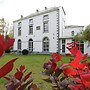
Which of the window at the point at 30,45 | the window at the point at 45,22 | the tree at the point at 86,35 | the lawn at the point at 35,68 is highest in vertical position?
the window at the point at 45,22

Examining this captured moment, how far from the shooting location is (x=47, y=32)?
2942 centimetres

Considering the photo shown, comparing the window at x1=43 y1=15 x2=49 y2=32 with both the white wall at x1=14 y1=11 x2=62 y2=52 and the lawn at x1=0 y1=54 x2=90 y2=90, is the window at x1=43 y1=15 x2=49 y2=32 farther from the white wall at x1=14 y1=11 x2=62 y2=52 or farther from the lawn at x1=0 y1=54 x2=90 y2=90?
the lawn at x1=0 y1=54 x2=90 y2=90

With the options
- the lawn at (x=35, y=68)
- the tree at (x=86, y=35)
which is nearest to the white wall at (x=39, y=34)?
the tree at (x=86, y=35)

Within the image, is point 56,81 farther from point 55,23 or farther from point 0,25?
point 0,25

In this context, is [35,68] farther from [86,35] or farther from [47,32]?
[47,32]

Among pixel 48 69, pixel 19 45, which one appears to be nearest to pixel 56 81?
pixel 48 69

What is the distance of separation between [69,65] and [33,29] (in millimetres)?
30707

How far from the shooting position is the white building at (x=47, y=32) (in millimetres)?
28094

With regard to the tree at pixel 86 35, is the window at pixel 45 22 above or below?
above

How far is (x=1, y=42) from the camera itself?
0.63 meters

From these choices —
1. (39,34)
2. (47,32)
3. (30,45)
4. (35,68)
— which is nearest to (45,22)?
(47,32)

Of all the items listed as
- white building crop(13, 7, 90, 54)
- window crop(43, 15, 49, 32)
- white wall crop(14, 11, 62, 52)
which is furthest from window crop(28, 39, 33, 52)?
window crop(43, 15, 49, 32)

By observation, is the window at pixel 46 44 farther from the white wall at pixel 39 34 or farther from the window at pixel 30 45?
the window at pixel 30 45

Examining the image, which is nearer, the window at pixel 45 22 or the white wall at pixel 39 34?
the white wall at pixel 39 34
